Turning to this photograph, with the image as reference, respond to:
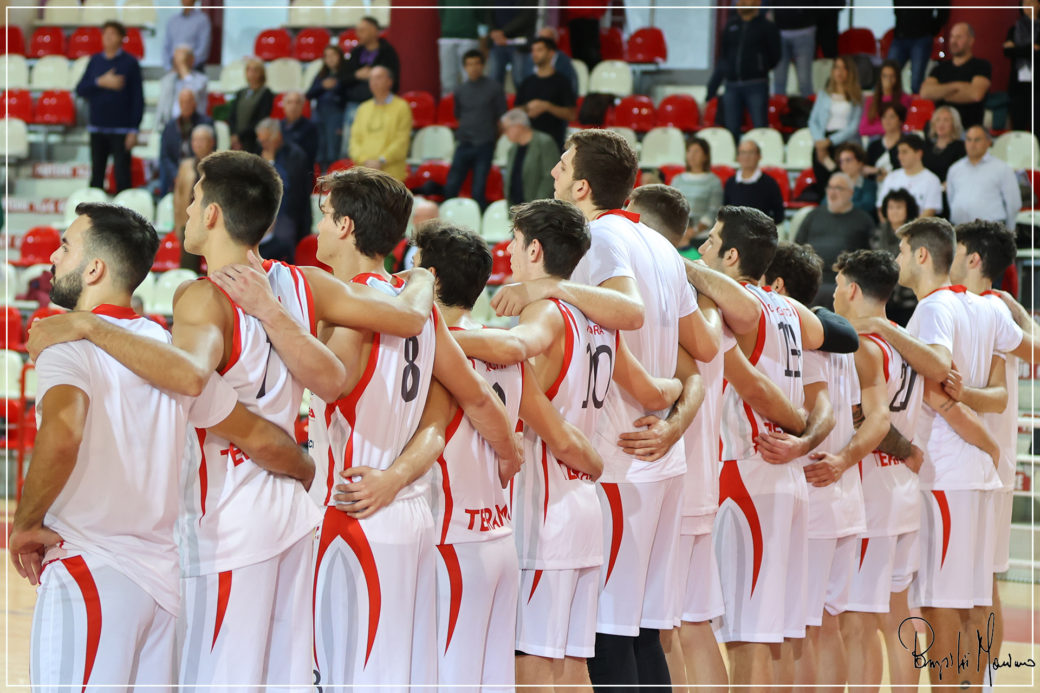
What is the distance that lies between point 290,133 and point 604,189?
31.7ft

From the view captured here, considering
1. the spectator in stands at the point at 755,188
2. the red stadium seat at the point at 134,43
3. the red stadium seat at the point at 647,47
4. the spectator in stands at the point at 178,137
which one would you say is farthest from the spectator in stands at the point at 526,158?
the red stadium seat at the point at 134,43

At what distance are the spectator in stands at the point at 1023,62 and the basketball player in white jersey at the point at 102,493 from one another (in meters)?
11.7

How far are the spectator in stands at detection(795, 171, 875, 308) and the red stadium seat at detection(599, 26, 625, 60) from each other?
5978mm

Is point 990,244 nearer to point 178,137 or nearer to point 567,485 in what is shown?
point 567,485

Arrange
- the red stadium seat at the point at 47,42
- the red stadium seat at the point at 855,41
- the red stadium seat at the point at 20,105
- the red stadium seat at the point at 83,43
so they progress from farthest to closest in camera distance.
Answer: the red stadium seat at the point at 47,42 < the red stadium seat at the point at 83,43 < the red stadium seat at the point at 20,105 < the red stadium seat at the point at 855,41

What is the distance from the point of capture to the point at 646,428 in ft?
15.6

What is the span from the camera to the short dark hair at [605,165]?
187 inches

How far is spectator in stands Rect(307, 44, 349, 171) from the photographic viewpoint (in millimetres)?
14688

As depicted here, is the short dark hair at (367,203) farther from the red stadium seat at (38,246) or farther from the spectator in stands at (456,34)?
the red stadium seat at (38,246)

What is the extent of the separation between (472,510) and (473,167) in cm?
1042

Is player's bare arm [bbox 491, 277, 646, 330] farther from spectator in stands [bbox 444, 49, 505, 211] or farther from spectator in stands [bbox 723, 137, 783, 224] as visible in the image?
spectator in stands [bbox 444, 49, 505, 211]

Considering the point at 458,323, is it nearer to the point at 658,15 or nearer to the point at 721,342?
the point at 721,342

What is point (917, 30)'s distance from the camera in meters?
13.6

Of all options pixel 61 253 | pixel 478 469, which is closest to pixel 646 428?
pixel 478 469
